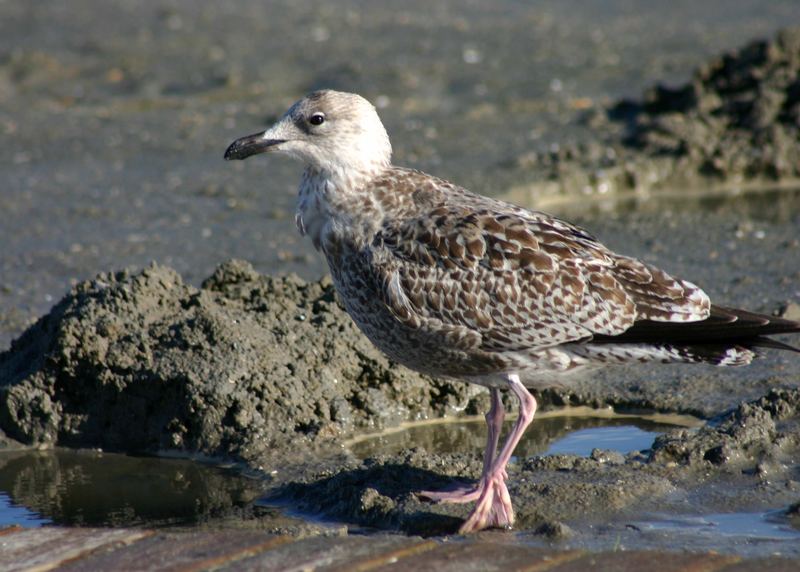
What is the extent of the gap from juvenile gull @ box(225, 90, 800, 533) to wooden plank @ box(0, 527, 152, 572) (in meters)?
1.38

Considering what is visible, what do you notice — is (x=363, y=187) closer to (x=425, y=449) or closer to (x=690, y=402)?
(x=425, y=449)

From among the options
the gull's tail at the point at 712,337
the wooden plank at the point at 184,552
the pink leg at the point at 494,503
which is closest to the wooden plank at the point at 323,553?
the wooden plank at the point at 184,552

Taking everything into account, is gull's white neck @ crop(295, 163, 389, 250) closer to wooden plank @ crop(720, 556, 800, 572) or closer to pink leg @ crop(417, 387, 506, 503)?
pink leg @ crop(417, 387, 506, 503)


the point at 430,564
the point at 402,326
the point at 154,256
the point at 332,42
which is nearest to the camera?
the point at 430,564

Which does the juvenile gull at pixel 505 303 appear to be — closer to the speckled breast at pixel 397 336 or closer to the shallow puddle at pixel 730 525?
the speckled breast at pixel 397 336

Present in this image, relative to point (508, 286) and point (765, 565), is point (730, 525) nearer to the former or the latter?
point (765, 565)

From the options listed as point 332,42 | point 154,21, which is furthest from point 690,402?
point 154,21

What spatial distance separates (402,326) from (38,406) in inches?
85.5

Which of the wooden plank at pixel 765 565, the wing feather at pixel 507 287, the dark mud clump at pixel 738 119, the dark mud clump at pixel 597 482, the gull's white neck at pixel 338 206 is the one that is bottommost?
the wooden plank at pixel 765 565

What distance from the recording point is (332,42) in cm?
1697

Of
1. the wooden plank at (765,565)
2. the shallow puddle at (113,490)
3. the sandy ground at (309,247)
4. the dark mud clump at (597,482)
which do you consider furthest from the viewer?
the sandy ground at (309,247)

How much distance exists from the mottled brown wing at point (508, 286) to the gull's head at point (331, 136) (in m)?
0.44

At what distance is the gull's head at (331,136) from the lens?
6.05 m

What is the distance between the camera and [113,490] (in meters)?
6.14
